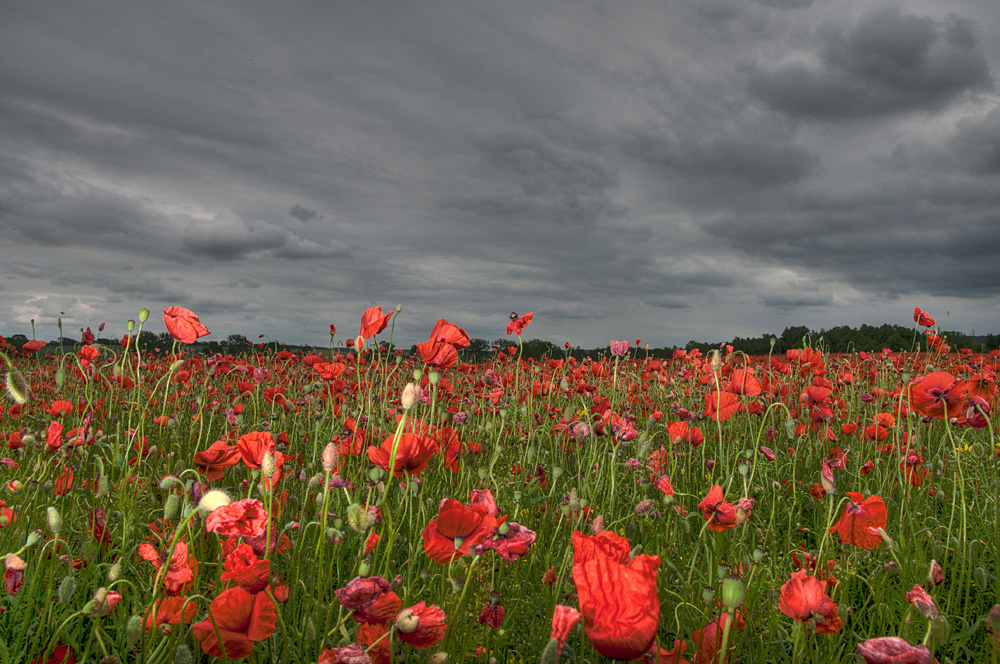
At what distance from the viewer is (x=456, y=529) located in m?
1.26

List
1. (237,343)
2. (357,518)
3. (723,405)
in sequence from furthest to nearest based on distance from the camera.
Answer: (237,343) < (723,405) < (357,518)

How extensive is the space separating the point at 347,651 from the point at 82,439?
5.73 feet

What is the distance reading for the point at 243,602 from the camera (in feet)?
3.76

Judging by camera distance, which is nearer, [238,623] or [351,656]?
[351,656]

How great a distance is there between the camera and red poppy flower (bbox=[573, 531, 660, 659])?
0.86m

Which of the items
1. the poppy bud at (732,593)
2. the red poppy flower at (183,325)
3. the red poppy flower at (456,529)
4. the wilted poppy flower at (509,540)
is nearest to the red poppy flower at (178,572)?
the red poppy flower at (456,529)

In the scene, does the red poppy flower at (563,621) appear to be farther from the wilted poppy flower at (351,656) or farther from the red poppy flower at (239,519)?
the red poppy flower at (239,519)

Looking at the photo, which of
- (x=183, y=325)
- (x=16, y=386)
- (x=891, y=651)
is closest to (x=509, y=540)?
(x=891, y=651)

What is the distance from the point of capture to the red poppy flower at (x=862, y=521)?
1.58 m

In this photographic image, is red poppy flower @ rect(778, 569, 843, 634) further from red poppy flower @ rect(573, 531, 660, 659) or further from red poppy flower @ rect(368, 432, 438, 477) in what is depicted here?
red poppy flower @ rect(368, 432, 438, 477)

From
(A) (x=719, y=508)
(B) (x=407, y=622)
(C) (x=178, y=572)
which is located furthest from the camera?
(A) (x=719, y=508)

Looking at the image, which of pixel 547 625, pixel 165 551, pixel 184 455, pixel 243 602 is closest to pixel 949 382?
pixel 547 625

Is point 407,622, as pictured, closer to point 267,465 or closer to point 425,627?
point 425,627

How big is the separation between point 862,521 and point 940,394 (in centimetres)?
66
